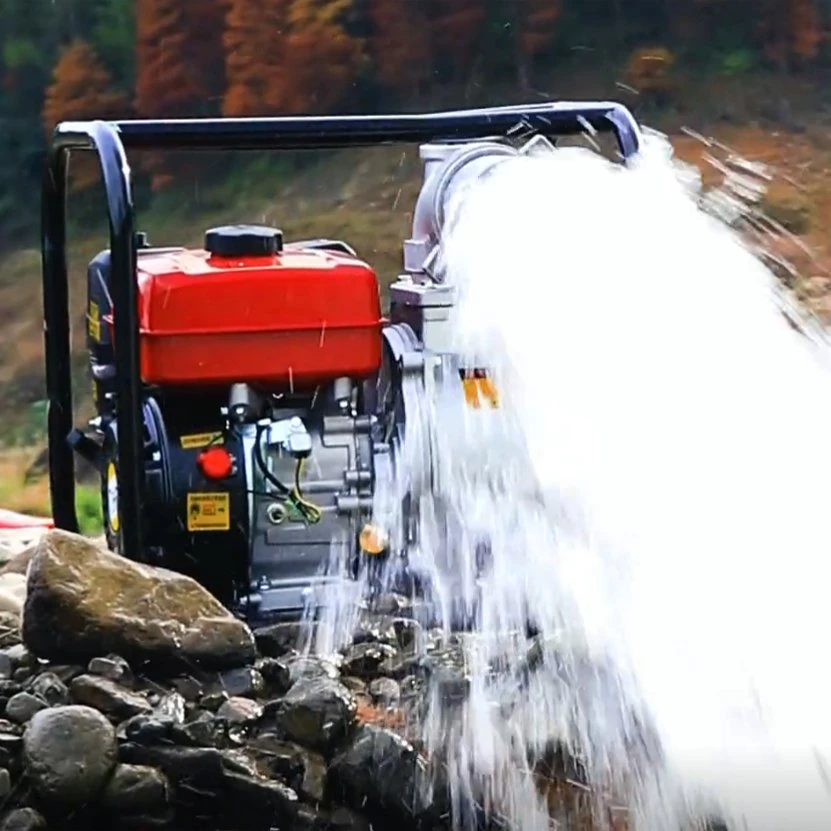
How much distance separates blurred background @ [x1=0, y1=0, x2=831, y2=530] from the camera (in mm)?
13828

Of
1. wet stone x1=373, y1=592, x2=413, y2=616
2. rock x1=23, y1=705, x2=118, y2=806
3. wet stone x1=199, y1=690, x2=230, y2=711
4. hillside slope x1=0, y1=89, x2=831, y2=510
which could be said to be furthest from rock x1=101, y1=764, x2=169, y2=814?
hillside slope x1=0, y1=89, x2=831, y2=510

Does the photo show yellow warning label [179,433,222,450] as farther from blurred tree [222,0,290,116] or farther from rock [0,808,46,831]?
blurred tree [222,0,290,116]

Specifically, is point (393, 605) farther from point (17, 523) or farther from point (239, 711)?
point (17, 523)

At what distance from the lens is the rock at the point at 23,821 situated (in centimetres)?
253

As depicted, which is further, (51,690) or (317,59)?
(317,59)

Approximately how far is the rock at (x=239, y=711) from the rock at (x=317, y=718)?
0.23 ft

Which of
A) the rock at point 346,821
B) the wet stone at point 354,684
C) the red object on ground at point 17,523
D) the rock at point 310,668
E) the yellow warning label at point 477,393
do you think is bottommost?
the red object on ground at point 17,523

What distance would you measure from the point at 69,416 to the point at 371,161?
11174mm

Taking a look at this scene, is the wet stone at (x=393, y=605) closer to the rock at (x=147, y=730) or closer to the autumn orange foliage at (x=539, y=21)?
the rock at (x=147, y=730)

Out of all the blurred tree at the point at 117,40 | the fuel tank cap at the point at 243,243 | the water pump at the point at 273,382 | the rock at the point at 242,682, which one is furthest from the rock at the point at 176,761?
the blurred tree at the point at 117,40

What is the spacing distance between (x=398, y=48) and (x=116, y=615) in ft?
39.2

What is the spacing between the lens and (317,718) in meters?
2.72

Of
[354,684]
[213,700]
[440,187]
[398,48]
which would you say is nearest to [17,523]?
[440,187]

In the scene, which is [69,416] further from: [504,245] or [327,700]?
[327,700]
